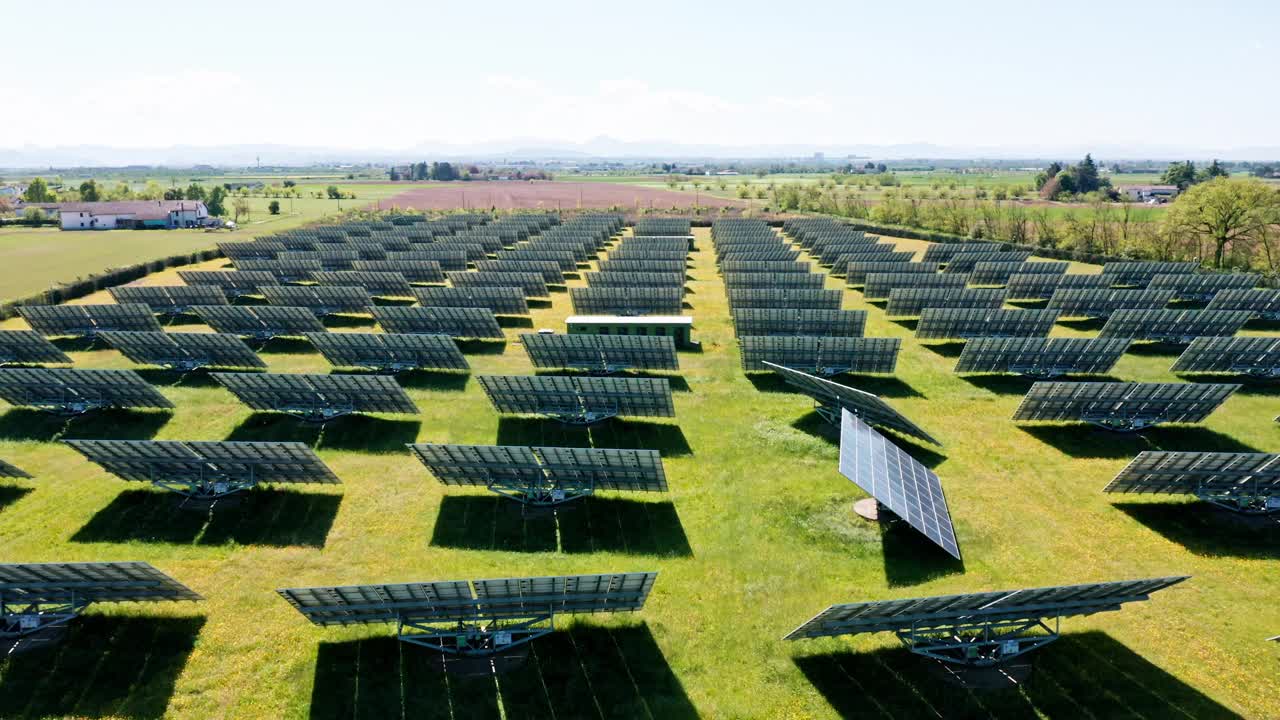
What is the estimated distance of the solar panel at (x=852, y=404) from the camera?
28922mm

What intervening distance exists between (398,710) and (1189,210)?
95.1 metres

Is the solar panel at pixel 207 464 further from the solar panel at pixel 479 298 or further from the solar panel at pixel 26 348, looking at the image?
the solar panel at pixel 479 298

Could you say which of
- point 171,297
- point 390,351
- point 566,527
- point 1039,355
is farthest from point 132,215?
point 1039,355

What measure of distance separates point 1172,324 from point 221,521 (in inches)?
2318

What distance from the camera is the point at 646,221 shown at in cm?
11056

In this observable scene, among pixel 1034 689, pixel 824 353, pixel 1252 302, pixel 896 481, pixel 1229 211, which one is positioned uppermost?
pixel 1229 211

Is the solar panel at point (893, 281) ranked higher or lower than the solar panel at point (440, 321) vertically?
higher

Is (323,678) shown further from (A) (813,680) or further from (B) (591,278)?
(B) (591,278)

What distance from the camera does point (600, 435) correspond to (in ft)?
106

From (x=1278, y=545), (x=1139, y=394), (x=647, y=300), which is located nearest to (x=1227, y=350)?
(x=1139, y=394)

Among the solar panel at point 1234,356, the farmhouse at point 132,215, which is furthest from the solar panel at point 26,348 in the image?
the farmhouse at point 132,215

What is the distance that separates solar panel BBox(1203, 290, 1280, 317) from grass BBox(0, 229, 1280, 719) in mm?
19942

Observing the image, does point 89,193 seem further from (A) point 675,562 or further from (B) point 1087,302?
(B) point 1087,302

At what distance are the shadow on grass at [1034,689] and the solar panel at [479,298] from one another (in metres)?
40.1
